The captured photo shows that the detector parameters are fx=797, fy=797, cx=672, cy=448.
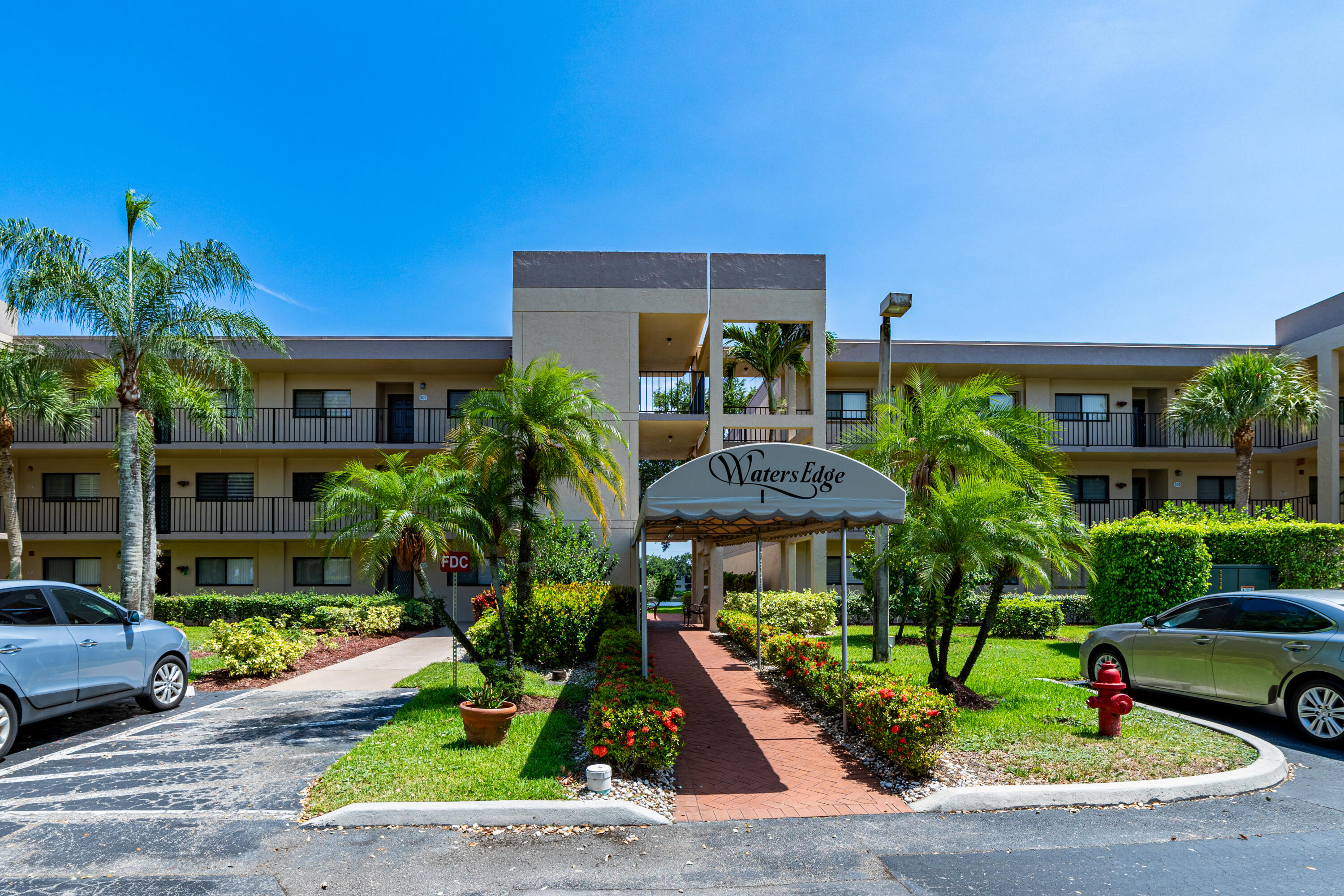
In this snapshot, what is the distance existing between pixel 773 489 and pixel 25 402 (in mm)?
21028

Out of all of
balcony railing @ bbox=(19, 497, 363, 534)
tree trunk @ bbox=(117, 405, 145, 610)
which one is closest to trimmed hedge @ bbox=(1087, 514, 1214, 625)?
tree trunk @ bbox=(117, 405, 145, 610)

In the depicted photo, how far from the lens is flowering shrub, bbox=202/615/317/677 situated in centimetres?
1336

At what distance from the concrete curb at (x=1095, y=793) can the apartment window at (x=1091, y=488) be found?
818 inches

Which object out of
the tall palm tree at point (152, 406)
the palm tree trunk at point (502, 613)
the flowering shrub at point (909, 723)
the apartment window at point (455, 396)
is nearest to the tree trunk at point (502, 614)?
the palm tree trunk at point (502, 613)

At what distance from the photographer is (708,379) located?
67.9ft

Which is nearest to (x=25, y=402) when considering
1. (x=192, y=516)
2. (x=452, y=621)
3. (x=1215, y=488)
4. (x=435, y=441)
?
(x=192, y=516)

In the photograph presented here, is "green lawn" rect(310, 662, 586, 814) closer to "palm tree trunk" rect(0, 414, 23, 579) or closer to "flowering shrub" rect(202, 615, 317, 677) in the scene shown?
"flowering shrub" rect(202, 615, 317, 677)

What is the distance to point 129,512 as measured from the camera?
592 inches

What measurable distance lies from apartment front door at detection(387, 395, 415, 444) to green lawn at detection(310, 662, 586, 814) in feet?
53.9

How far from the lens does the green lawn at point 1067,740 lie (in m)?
7.43

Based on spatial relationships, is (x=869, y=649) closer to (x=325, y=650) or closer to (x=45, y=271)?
(x=325, y=650)

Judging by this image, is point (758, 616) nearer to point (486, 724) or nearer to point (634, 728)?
→ point (486, 724)

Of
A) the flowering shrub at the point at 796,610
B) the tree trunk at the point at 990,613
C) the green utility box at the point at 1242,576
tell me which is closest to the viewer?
the tree trunk at the point at 990,613

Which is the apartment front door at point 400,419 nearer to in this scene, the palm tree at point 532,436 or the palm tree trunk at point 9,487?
the palm tree trunk at point 9,487
